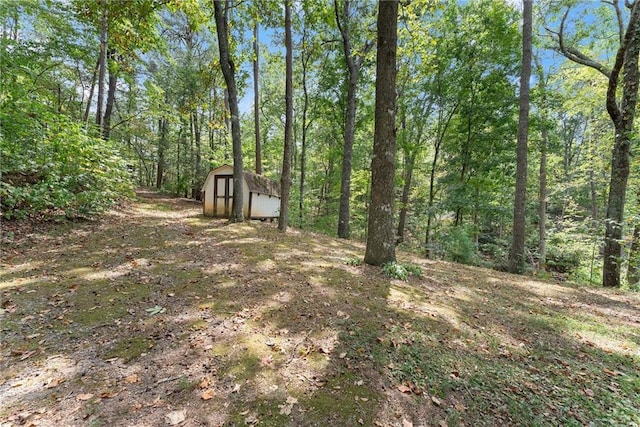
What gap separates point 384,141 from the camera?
200 inches

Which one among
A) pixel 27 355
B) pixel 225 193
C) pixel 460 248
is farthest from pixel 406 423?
pixel 225 193

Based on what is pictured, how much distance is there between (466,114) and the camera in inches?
488

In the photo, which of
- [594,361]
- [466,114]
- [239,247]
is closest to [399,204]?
[466,114]

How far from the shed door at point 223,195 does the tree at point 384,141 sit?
8.47m

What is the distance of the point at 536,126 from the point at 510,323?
10.8 m

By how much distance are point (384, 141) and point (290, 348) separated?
392cm

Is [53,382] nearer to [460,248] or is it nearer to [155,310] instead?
[155,310]

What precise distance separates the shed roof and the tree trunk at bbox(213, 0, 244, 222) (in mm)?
2026

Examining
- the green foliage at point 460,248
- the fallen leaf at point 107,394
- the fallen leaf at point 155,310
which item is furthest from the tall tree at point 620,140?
the fallen leaf at point 107,394

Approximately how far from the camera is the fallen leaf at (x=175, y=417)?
1.88 metres

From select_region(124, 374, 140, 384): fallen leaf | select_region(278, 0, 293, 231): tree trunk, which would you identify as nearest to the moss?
select_region(124, 374, 140, 384): fallen leaf

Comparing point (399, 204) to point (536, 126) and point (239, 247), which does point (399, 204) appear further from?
point (239, 247)

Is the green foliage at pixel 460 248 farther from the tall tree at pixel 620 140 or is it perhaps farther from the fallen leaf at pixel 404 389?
the fallen leaf at pixel 404 389

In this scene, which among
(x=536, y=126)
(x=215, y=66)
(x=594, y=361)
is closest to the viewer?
(x=594, y=361)
